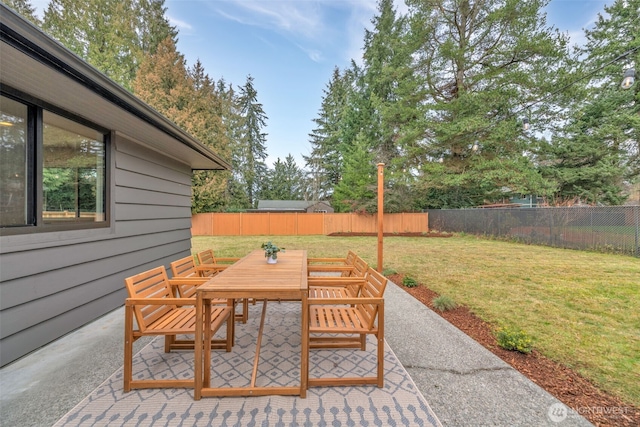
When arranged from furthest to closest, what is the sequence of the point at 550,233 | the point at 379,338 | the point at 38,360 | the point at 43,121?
the point at 550,233 → the point at 43,121 → the point at 38,360 → the point at 379,338

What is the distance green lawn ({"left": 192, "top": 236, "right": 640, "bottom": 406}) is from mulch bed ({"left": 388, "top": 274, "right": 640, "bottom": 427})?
0.11 metres

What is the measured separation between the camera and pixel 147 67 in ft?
40.7

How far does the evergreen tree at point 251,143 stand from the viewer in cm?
2297

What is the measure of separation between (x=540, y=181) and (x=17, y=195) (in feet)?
51.0

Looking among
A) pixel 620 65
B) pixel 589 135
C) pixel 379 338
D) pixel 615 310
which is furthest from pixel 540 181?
pixel 379 338

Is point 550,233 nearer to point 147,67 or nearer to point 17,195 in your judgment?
point 17,195

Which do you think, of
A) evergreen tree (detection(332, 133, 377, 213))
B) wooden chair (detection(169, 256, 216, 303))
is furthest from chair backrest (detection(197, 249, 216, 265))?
evergreen tree (detection(332, 133, 377, 213))

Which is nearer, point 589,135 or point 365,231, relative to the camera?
point 589,135

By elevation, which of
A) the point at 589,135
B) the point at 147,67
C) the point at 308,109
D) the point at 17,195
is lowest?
the point at 17,195

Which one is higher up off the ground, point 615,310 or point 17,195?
point 17,195

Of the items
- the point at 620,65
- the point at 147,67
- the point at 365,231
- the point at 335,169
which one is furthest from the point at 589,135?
the point at 147,67

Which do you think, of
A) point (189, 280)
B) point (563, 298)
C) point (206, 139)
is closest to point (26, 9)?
point (206, 139)

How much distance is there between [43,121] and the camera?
2.43 meters

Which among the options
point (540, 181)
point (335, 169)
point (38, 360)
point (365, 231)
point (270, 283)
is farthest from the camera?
point (335, 169)
